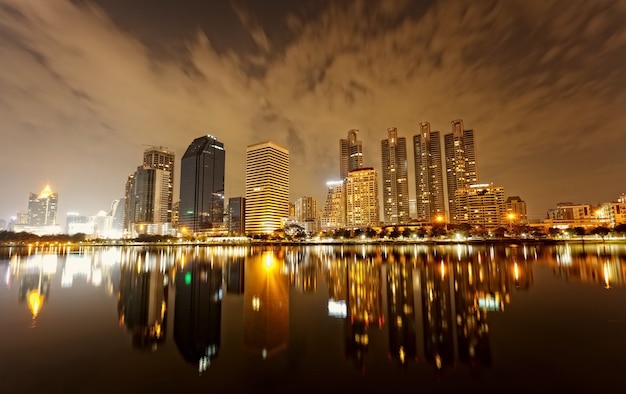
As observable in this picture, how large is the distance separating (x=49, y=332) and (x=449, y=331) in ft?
74.4

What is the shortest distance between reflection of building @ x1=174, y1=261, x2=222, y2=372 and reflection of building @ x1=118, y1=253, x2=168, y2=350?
1.02 meters

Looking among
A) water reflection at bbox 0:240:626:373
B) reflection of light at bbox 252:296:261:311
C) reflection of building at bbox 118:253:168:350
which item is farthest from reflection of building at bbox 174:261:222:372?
reflection of light at bbox 252:296:261:311

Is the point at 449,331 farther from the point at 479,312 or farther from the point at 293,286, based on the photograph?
the point at 293,286

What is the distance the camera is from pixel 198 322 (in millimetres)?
20625

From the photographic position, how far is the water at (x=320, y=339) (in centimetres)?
1222

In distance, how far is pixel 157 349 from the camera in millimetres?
16094

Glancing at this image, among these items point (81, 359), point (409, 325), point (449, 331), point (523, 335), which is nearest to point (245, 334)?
point (81, 359)

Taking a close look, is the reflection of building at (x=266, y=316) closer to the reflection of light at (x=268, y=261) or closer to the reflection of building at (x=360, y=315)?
the reflection of building at (x=360, y=315)

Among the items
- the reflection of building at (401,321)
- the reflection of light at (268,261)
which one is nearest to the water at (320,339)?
the reflection of building at (401,321)

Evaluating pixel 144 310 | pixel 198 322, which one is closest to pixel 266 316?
pixel 198 322

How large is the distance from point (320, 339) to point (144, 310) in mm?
14728

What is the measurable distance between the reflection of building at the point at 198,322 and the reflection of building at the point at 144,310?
1.02m

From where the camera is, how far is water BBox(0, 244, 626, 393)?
12219 mm

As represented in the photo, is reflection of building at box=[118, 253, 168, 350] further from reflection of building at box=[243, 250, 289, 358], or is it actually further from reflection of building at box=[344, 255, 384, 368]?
reflection of building at box=[344, 255, 384, 368]
